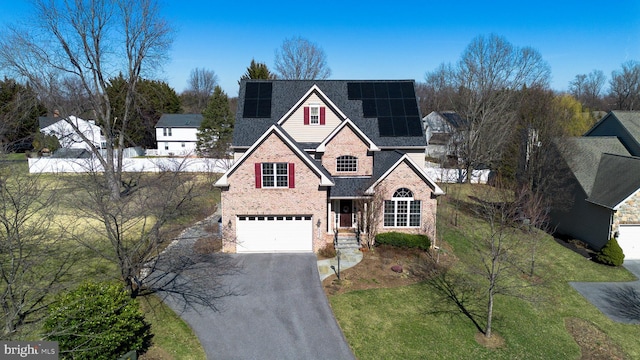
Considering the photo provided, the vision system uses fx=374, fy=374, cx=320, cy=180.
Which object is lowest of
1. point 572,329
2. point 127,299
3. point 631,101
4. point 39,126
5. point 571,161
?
point 572,329

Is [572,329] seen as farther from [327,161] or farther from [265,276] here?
[327,161]

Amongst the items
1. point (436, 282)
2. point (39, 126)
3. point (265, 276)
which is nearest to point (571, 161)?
point (436, 282)

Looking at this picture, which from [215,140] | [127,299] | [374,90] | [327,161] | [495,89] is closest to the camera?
[127,299]

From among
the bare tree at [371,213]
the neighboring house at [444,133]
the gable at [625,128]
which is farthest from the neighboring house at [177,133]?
the gable at [625,128]

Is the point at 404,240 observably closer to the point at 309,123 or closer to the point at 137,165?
the point at 309,123

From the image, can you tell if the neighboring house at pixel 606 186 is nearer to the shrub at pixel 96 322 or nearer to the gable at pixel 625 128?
the gable at pixel 625 128

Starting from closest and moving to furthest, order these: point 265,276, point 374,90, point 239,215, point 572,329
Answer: point 572,329 → point 265,276 → point 239,215 → point 374,90
